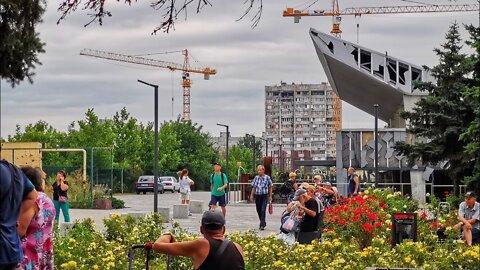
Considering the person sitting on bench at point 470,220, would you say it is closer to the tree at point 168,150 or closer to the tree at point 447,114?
the tree at point 447,114

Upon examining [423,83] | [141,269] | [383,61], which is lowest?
[141,269]

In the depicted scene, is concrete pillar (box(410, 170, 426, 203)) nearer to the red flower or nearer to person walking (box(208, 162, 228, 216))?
person walking (box(208, 162, 228, 216))

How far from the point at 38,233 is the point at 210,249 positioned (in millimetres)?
1989

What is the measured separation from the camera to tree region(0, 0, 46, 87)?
5434mm

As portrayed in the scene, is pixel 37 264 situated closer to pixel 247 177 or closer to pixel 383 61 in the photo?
pixel 247 177

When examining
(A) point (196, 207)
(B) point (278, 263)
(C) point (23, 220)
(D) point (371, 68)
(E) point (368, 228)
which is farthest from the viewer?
(D) point (371, 68)

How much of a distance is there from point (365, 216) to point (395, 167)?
132 ft

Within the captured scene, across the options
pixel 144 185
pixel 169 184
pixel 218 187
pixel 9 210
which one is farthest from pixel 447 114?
pixel 169 184

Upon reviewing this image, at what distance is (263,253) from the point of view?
11.3 meters

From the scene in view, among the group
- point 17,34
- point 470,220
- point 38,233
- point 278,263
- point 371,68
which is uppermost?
point 371,68

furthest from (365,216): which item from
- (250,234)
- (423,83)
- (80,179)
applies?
(80,179)

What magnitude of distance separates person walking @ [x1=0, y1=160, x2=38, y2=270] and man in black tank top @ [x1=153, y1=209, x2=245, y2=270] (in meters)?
1.05

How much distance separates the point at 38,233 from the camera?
323 inches

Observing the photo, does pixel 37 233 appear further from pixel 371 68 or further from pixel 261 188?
pixel 371 68
